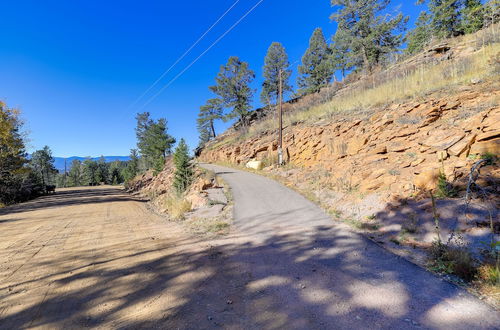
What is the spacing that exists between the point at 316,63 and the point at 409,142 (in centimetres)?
2963

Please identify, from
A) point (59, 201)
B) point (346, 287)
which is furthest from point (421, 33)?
point (59, 201)

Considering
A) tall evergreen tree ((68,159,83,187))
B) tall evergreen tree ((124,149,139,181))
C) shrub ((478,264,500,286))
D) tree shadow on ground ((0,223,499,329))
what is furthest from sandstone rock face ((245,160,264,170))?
tall evergreen tree ((68,159,83,187))

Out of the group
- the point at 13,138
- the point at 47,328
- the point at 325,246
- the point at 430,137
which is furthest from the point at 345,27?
the point at 13,138

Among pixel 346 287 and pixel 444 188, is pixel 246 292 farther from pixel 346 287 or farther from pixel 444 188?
pixel 444 188

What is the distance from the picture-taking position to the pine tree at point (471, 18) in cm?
1925

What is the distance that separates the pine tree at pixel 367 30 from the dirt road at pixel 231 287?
2315 cm

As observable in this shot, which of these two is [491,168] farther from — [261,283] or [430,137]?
[261,283]

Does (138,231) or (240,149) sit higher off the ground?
(240,149)

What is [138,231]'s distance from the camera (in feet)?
20.9

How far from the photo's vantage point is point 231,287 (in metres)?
3.00

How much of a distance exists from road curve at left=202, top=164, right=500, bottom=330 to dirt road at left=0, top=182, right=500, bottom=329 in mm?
14

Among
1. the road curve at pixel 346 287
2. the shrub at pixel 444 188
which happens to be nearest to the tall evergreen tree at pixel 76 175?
the road curve at pixel 346 287

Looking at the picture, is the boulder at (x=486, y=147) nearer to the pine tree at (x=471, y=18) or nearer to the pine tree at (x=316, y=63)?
the pine tree at (x=471, y=18)

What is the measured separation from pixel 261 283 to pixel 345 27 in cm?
2654
